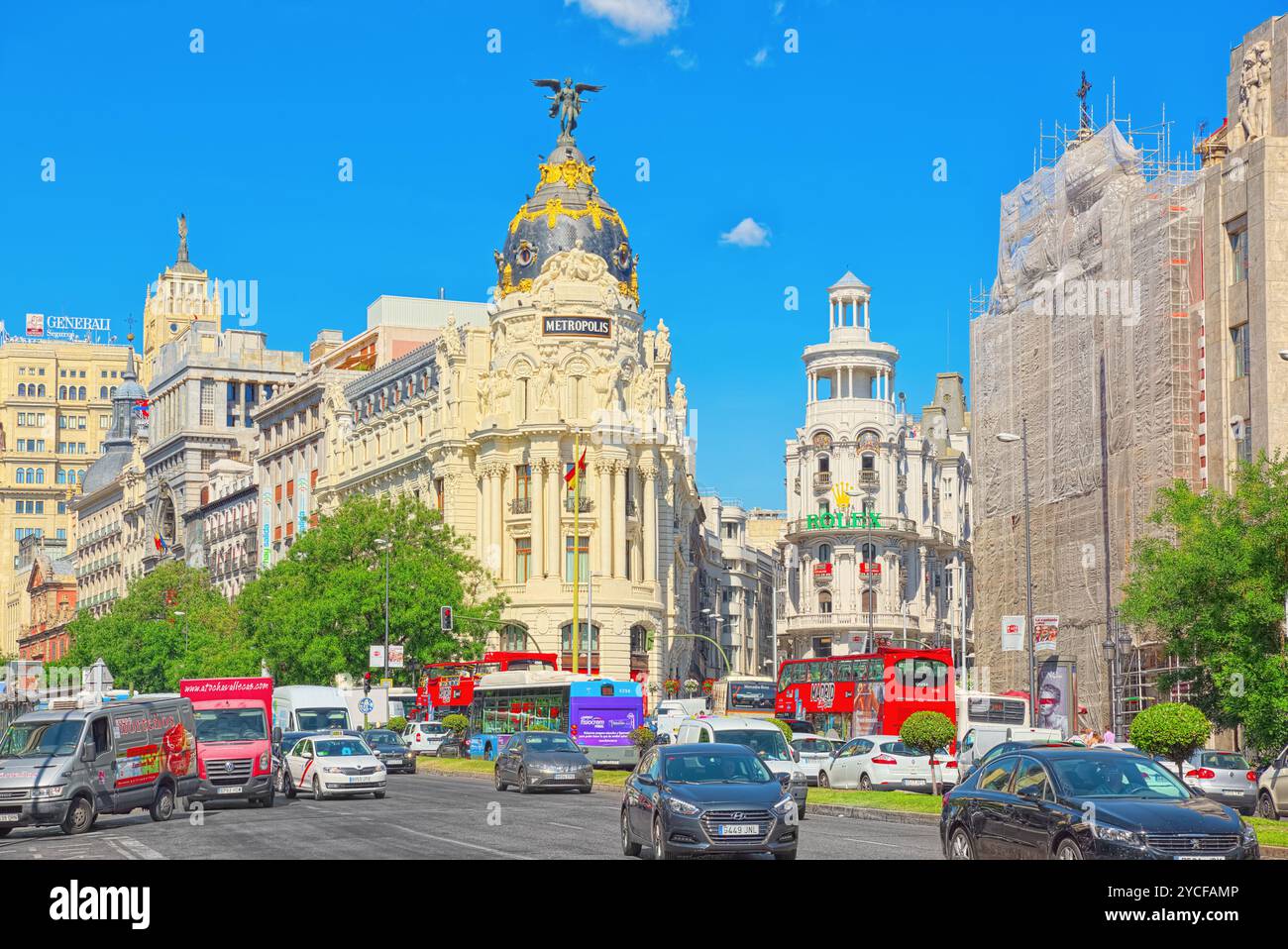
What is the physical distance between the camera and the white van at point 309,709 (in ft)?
172

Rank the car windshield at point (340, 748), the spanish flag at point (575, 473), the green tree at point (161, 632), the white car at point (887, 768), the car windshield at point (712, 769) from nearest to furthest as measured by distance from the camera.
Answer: the car windshield at point (712, 769) < the car windshield at point (340, 748) < the white car at point (887, 768) < the spanish flag at point (575, 473) < the green tree at point (161, 632)

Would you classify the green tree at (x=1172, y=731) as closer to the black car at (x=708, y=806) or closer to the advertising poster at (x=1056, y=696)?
the black car at (x=708, y=806)

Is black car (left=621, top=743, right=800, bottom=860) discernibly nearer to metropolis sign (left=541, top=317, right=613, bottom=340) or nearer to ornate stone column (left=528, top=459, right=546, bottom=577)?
ornate stone column (left=528, top=459, right=546, bottom=577)

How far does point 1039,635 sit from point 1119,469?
1015 cm

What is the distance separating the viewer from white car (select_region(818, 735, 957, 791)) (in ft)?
148

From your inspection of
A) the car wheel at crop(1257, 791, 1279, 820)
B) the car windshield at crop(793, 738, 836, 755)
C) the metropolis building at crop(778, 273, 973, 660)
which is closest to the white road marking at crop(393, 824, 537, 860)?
the car wheel at crop(1257, 791, 1279, 820)

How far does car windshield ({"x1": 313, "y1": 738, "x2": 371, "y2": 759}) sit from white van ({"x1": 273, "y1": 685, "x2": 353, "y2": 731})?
7965mm

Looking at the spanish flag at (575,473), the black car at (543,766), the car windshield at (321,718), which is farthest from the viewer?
the spanish flag at (575,473)

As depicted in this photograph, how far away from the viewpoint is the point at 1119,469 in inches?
2286

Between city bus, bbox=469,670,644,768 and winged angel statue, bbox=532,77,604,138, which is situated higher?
winged angel statue, bbox=532,77,604,138

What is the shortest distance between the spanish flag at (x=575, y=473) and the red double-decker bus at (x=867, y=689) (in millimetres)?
22076

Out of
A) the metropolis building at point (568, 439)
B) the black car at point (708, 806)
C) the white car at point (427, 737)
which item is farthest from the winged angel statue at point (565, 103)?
the black car at point (708, 806)
